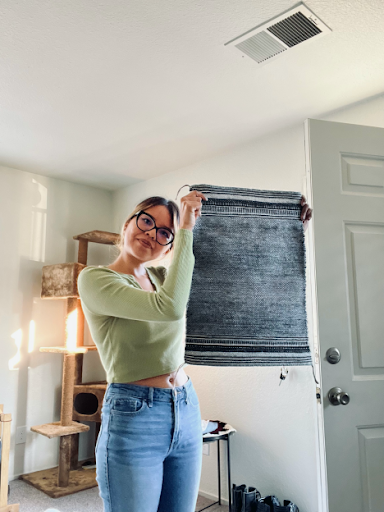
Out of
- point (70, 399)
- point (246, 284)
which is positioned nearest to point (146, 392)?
point (246, 284)

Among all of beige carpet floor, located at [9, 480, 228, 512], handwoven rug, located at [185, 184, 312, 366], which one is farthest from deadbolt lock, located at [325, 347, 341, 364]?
beige carpet floor, located at [9, 480, 228, 512]

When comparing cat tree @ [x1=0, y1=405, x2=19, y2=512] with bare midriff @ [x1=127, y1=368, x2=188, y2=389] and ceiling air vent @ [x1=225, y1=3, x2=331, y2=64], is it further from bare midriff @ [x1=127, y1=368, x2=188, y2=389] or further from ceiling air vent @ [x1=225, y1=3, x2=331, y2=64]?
ceiling air vent @ [x1=225, y1=3, x2=331, y2=64]

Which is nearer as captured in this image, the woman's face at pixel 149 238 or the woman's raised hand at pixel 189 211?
the woman's raised hand at pixel 189 211

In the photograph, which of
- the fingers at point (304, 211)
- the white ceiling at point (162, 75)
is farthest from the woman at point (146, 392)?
the white ceiling at point (162, 75)

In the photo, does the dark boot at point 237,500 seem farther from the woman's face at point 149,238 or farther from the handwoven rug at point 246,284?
the woman's face at point 149,238

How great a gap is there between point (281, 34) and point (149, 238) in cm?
125

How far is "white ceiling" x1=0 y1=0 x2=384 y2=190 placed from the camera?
1844mm

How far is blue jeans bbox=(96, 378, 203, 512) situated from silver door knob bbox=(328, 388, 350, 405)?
0.66 m

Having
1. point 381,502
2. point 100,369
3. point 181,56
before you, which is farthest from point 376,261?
point 100,369

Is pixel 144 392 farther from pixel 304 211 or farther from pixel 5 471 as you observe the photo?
pixel 5 471

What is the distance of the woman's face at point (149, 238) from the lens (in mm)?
1331

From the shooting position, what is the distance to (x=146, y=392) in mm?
1146

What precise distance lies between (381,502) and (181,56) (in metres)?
2.09

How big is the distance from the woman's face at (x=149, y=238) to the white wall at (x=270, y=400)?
1.48 m
